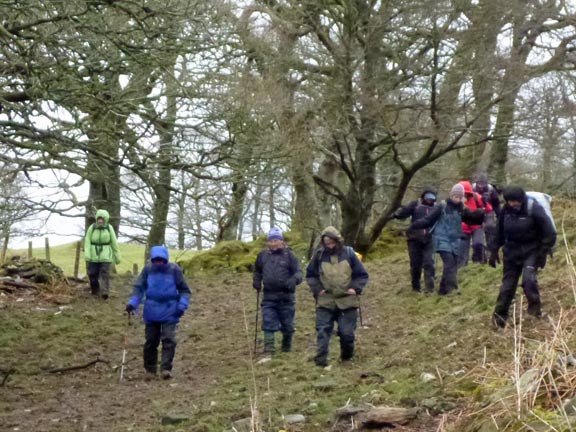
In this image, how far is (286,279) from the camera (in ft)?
38.2

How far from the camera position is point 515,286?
32.9ft

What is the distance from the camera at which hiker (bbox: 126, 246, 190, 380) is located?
10664 mm

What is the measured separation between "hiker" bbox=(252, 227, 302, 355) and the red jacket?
4485mm

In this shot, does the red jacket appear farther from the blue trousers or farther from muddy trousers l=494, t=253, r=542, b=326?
muddy trousers l=494, t=253, r=542, b=326

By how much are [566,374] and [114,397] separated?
6.03 meters

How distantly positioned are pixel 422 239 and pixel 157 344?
5.71 metres

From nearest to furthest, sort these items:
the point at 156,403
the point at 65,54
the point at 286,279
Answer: the point at 156,403 < the point at 65,54 < the point at 286,279

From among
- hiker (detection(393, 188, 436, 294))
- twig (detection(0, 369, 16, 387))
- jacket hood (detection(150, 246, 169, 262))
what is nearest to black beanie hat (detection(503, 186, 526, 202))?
jacket hood (detection(150, 246, 169, 262))

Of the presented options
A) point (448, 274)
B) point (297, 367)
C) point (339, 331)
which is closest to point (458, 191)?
point (448, 274)

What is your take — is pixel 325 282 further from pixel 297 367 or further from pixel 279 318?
pixel 279 318

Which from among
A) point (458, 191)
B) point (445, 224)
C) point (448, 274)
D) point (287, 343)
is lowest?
point (287, 343)

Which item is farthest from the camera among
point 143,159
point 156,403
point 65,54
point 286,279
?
point 286,279

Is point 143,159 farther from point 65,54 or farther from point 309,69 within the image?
point 309,69

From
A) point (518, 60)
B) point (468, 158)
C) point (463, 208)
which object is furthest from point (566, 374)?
point (468, 158)
